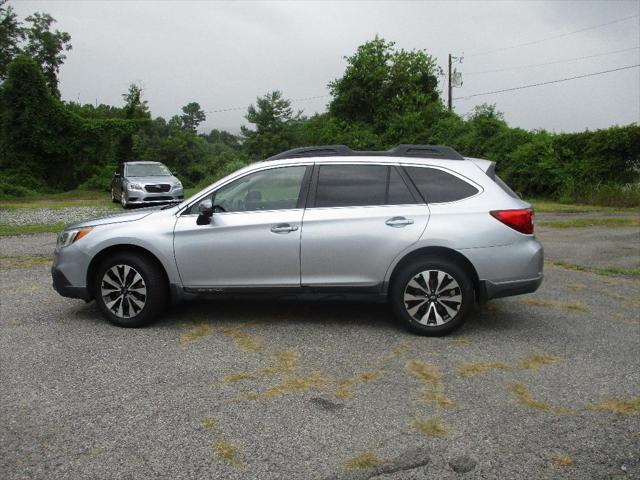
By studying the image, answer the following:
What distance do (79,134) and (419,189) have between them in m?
38.4

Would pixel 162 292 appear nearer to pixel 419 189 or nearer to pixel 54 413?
pixel 54 413

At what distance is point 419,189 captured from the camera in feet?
18.7

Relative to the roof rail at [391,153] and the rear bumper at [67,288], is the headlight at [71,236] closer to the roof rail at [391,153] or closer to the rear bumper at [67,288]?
the rear bumper at [67,288]

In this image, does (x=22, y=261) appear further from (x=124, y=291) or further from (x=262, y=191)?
(x=262, y=191)

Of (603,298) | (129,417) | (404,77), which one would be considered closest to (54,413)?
(129,417)

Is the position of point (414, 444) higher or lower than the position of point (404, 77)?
lower

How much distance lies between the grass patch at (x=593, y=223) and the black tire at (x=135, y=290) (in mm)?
11889

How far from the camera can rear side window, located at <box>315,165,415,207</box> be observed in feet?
18.7

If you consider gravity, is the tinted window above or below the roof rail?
below

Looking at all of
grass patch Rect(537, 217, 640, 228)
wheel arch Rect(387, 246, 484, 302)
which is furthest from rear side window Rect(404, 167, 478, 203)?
grass patch Rect(537, 217, 640, 228)

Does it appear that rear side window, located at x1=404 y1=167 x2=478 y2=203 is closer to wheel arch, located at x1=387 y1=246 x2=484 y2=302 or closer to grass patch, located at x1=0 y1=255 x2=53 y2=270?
wheel arch, located at x1=387 y1=246 x2=484 y2=302

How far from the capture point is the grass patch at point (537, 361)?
15.7 ft

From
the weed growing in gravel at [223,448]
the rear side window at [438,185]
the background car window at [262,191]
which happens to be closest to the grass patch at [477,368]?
the rear side window at [438,185]

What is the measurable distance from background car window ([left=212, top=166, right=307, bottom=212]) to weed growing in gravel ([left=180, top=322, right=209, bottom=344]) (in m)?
1.18
